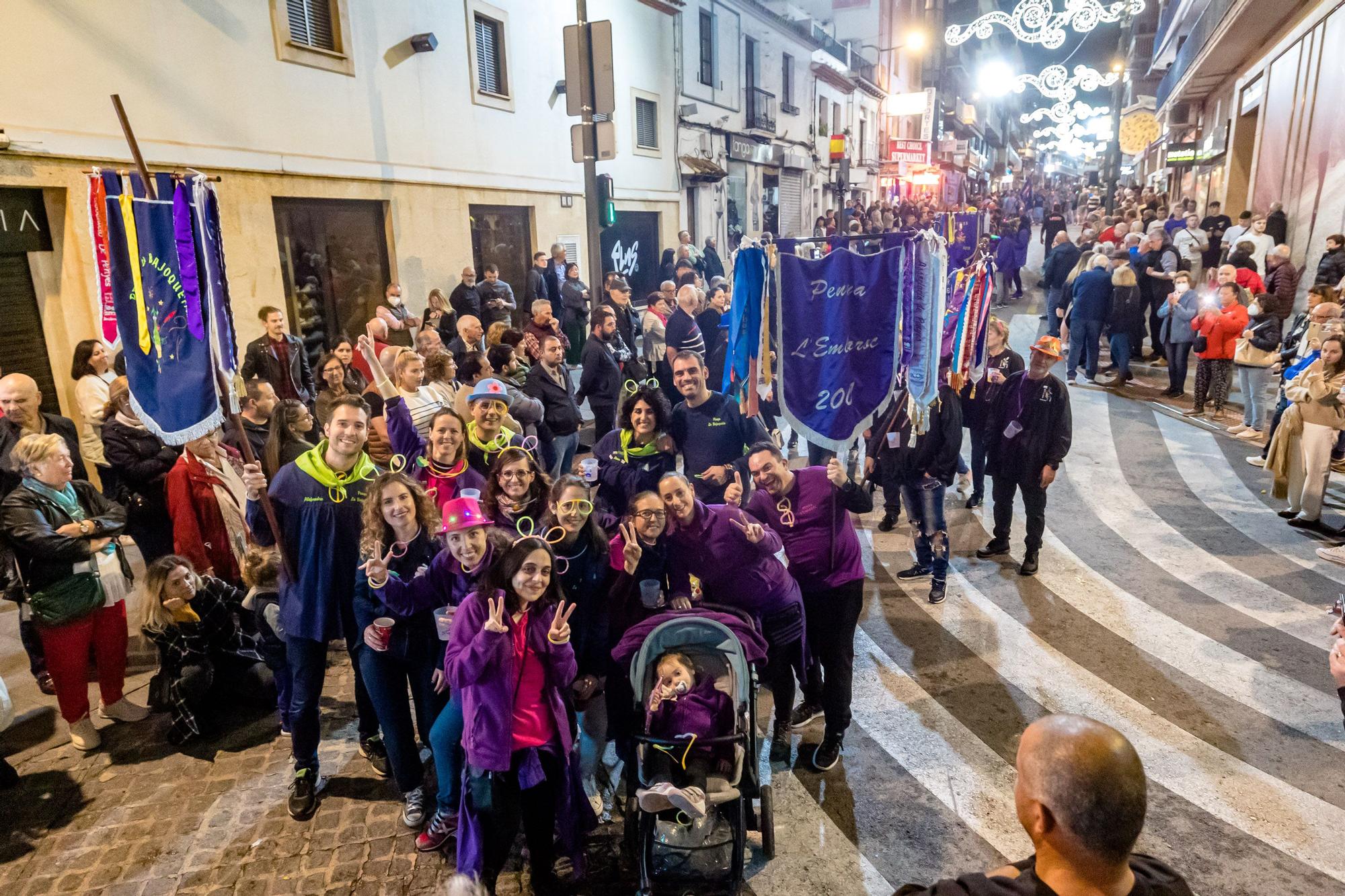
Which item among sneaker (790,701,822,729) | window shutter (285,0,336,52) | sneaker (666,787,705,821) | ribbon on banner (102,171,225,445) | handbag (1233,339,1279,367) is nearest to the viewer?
sneaker (666,787,705,821)

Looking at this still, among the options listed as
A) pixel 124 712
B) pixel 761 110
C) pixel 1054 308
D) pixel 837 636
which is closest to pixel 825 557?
pixel 837 636

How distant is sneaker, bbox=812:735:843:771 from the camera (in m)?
4.55

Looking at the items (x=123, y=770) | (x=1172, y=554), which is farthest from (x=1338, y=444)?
(x=123, y=770)

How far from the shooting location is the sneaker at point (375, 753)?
4.63 m

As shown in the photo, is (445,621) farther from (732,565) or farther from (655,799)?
(732,565)

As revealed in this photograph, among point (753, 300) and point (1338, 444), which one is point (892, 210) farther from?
point (753, 300)

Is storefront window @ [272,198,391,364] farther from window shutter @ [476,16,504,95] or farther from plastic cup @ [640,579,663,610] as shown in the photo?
plastic cup @ [640,579,663,610]

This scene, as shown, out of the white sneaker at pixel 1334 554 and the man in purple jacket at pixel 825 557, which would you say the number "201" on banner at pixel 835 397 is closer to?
the man in purple jacket at pixel 825 557

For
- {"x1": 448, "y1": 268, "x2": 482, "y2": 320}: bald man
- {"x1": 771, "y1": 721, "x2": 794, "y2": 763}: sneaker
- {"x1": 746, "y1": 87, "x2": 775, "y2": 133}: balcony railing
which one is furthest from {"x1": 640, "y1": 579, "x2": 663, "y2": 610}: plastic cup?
{"x1": 746, "y1": 87, "x2": 775, "y2": 133}: balcony railing

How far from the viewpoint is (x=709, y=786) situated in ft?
11.8

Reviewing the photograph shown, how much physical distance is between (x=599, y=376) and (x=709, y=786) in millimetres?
5440

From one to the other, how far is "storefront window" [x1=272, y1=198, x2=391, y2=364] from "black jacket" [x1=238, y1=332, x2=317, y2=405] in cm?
259

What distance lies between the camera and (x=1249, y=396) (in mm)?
9883

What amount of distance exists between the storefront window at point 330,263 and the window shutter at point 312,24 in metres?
2.08
